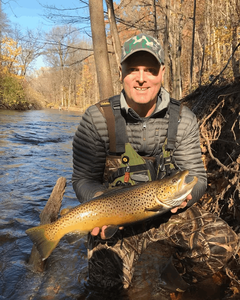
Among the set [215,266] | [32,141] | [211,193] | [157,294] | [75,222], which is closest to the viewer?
[75,222]

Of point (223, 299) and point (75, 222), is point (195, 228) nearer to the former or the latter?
point (223, 299)

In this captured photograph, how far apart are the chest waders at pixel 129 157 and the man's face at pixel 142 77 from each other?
0.25 metres

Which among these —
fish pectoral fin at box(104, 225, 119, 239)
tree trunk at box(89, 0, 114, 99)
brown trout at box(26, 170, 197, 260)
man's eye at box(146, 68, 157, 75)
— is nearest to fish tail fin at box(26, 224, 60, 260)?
brown trout at box(26, 170, 197, 260)

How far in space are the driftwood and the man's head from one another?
2.03 metres

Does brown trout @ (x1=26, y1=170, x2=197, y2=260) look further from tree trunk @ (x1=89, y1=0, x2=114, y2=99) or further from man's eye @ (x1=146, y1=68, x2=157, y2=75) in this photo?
tree trunk @ (x1=89, y1=0, x2=114, y2=99)

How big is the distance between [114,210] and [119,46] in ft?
26.7

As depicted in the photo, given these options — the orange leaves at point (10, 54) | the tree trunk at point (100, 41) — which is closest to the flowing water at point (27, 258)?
the tree trunk at point (100, 41)

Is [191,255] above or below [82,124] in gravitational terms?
below

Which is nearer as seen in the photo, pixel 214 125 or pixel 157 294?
pixel 157 294

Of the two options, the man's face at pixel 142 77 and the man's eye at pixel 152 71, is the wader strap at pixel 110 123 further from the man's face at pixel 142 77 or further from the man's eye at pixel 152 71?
the man's eye at pixel 152 71

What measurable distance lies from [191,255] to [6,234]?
3.06 meters

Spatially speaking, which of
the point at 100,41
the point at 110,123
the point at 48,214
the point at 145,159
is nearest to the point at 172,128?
the point at 145,159

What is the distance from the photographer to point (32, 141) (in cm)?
1320

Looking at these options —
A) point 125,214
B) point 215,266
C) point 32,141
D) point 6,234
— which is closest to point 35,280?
point 6,234
